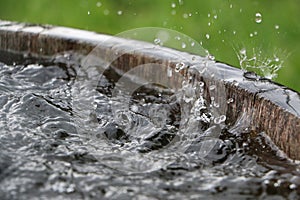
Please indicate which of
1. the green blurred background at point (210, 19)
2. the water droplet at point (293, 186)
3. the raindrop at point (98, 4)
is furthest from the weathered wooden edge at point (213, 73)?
the raindrop at point (98, 4)

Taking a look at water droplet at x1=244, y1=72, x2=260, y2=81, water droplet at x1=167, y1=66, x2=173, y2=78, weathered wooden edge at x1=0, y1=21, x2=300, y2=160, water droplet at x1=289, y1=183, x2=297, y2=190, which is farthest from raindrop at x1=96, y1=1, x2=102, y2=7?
water droplet at x1=289, y1=183, x2=297, y2=190

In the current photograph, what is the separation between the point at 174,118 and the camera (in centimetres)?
149

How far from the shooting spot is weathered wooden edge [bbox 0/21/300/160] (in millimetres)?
1271

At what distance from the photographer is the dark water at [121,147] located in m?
1.04

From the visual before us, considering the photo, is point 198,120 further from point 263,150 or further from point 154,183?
point 154,183

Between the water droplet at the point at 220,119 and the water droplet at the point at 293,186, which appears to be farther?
the water droplet at the point at 220,119

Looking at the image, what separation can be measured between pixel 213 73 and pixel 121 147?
→ 38 cm

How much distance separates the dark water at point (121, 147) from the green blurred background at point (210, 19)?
4.53ft

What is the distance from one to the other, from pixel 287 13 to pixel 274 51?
355mm

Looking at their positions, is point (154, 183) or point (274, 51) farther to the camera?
point (274, 51)

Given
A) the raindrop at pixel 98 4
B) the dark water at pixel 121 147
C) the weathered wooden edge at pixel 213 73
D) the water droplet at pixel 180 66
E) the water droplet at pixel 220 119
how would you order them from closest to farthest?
1. the dark water at pixel 121 147
2. the weathered wooden edge at pixel 213 73
3. the water droplet at pixel 220 119
4. the water droplet at pixel 180 66
5. the raindrop at pixel 98 4

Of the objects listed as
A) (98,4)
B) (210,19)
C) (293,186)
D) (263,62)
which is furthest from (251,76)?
(98,4)

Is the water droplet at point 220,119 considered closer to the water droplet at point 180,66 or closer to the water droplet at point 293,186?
the water droplet at point 180,66

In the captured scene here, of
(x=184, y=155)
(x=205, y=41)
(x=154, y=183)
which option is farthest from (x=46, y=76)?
(x=205, y=41)
